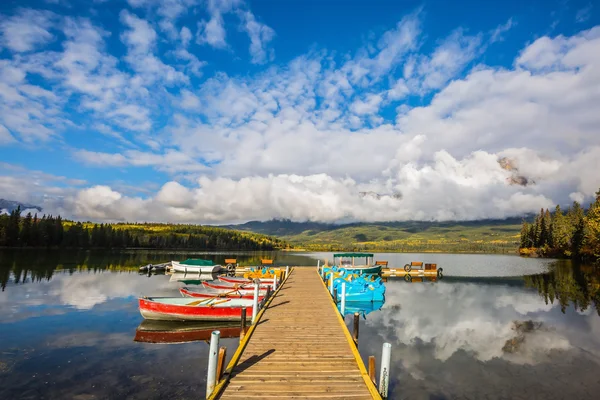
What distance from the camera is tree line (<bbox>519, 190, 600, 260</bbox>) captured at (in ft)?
247

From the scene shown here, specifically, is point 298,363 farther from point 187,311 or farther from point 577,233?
point 577,233

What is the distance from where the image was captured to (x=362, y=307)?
31938 mm

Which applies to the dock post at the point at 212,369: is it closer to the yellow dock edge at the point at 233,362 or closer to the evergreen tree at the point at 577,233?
the yellow dock edge at the point at 233,362

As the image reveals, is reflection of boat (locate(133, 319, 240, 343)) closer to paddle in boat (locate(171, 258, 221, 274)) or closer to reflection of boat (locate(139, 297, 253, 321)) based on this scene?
reflection of boat (locate(139, 297, 253, 321))

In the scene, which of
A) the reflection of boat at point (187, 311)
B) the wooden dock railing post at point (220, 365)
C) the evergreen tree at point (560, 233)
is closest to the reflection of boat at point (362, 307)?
the reflection of boat at point (187, 311)

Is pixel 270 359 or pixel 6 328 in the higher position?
pixel 270 359

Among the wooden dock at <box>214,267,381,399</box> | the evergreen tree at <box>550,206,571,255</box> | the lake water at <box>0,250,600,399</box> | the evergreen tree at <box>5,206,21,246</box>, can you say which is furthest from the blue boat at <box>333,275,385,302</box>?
the evergreen tree at <box>5,206,21,246</box>

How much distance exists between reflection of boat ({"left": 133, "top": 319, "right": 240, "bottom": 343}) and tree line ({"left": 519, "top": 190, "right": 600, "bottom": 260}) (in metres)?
79.3

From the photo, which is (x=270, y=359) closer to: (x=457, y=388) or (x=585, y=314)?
(x=457, y=388)

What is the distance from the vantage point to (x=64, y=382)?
565 inches

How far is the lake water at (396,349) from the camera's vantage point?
14.3m

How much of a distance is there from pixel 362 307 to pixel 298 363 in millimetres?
20509

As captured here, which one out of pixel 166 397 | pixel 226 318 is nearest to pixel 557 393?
pixel 166 397

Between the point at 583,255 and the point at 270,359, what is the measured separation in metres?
115
